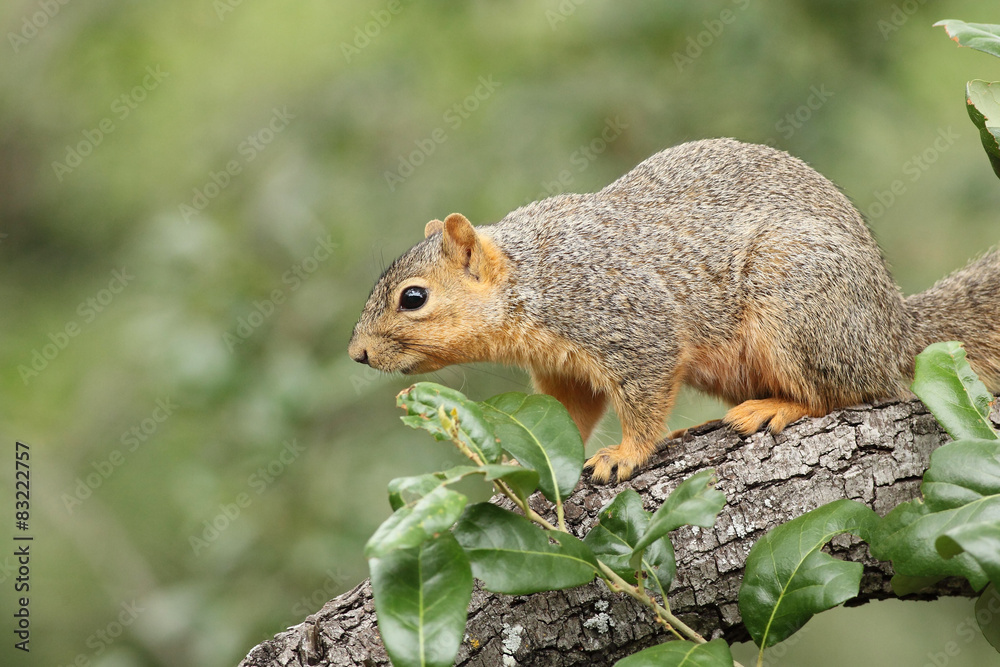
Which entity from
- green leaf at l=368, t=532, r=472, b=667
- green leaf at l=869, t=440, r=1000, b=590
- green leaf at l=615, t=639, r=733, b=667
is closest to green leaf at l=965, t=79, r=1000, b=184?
green leaf at l=869, t=440, r=1000, b=590

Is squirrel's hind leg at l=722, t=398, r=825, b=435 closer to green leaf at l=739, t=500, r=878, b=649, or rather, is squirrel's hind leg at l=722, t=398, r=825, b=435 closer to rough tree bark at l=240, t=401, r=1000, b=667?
rough tree bark at l=240, t=401, r=1000, b=667

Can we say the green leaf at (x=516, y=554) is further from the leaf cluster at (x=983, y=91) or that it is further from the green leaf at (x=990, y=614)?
the leaf cluster at (x=983, y=91)

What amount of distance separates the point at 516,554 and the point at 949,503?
86cm

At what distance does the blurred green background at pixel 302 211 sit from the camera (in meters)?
3.66

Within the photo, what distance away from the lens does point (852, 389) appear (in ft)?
9.75

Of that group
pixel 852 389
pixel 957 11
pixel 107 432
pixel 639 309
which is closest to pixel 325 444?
pixel 107 432

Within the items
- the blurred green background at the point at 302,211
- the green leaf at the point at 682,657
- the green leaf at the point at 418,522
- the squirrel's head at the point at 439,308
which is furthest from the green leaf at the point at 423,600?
the blurred green background at the point at 302,211

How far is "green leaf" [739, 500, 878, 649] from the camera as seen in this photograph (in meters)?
1.88

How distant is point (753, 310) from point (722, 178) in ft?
1.91

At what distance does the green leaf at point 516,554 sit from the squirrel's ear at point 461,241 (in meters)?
1.57

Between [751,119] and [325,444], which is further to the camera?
[751,119]

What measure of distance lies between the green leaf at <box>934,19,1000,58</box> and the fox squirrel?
3.13 ft

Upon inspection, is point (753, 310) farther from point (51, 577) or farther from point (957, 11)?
point (51, 577)

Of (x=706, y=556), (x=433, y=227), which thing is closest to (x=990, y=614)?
(x=706, y=556)
